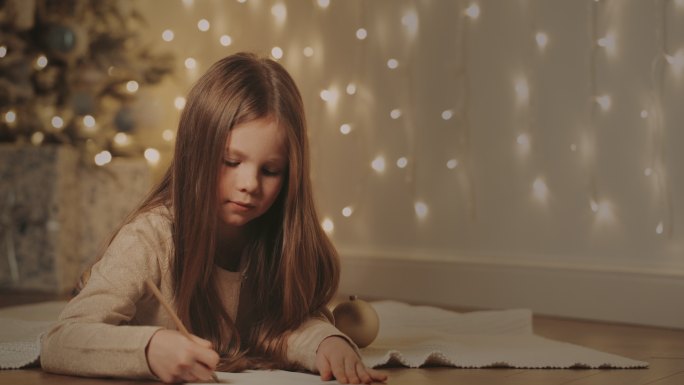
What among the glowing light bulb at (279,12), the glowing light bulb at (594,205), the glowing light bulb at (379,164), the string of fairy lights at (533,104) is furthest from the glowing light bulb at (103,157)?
the glowing light bulb at (594,205)

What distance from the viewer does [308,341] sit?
1.54 meters

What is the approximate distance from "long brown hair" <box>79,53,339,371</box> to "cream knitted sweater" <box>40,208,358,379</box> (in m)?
0.02

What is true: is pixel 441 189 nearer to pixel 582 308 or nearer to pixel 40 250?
pixel 582 308

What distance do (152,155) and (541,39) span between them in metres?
1.46

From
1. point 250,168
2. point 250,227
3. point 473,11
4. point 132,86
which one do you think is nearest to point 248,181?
point 250,168

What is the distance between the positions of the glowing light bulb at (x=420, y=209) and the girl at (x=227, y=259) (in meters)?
1.20

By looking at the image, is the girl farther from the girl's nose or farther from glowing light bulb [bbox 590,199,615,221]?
glowing light bulb [bbox 590,199,615,221]

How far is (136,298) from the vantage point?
149cm

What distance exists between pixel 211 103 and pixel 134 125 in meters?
1.74

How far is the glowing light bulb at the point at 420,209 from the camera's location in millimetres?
2818

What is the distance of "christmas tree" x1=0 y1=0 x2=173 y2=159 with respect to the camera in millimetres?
2988

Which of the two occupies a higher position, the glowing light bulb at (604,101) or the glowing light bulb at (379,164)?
the glowing light bulb at (604,101)

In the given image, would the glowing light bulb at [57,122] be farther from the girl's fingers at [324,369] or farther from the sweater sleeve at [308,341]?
the girl's fingers at [324,369]

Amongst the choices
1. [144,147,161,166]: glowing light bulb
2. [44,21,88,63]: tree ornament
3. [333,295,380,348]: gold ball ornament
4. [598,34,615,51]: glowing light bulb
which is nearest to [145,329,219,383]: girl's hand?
[333,295,380,348]: gold ball ornament
